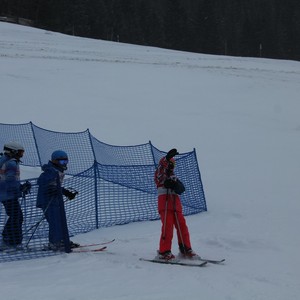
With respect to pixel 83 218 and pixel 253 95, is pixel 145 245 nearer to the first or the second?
pixel 83 218

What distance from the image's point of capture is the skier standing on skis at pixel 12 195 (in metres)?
6.96

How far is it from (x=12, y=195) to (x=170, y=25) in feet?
224

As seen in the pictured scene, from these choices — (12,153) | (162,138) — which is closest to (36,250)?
(12,153)

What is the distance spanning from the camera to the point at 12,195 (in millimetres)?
6977

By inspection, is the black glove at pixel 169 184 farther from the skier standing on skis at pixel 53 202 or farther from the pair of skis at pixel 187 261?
the skier standing on skis at pixel 53 202

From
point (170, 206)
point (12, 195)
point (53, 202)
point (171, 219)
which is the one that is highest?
point (12, 195)

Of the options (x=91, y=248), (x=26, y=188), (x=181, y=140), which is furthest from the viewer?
(x=181, y=140)

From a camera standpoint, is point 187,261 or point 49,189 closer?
point 187,261

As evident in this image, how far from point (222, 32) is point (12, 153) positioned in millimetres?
74691

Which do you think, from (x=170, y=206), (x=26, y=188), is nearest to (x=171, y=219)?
(x=170, y=206)

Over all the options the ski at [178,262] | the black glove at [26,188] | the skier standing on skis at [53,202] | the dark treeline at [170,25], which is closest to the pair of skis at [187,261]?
the ski at [178,262]

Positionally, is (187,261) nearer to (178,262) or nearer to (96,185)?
(178,262)

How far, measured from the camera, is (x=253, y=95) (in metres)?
24.0

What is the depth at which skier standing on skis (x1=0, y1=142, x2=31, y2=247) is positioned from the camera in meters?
6.96
